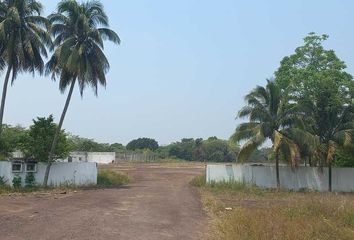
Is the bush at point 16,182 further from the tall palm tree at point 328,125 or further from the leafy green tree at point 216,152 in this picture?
the leafy green tree at point 216,152

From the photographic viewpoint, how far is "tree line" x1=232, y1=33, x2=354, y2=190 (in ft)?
119

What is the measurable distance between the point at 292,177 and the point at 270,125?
4.70 meters

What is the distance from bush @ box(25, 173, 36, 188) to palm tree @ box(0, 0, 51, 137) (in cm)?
450

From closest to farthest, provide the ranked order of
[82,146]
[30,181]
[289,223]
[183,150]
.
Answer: [289,223] → [30,181] → [82,146] → [183,150]

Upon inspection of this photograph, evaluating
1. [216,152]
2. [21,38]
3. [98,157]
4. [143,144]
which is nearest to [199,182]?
[21,38]

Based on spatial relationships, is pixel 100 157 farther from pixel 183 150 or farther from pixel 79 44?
pixel 79 44

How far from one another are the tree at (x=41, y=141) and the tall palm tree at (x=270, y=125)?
1244cm

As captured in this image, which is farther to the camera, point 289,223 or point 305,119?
point 305,119

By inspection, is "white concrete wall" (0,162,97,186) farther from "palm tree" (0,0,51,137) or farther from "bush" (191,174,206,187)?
"bush" (191,174,206,187)

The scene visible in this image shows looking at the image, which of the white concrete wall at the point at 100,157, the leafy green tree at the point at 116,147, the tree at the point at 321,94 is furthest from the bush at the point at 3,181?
the leafy green tree at the point at 116,147

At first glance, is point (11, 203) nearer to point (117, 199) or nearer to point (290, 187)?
point (117, 199)

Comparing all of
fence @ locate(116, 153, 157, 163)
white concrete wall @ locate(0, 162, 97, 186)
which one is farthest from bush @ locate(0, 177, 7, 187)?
fence @ locate(116, 153, 157, 163)

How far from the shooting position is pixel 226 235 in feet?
48.4

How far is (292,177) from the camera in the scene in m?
39.0
